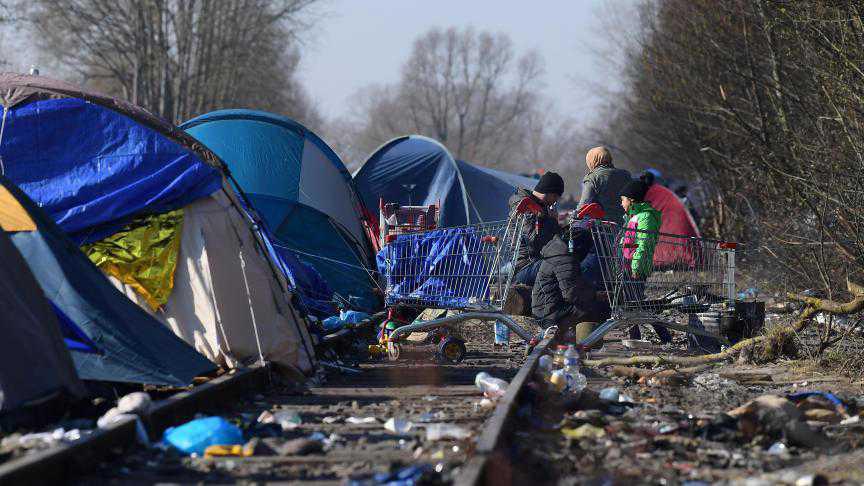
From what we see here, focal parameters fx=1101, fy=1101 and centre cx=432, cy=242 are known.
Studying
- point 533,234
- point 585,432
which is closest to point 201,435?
point 585,432

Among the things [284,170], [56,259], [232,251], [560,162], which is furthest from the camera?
[560,162]

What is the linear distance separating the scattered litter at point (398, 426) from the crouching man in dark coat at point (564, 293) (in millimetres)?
3867

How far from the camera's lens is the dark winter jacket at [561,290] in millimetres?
9805

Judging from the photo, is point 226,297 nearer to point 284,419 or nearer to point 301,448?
point 284,419

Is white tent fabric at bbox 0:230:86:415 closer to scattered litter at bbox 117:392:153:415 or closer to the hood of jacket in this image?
scattered litter at bbox 117:392:153:415

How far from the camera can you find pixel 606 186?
11.7 m

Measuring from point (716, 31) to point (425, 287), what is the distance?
37.6 ft

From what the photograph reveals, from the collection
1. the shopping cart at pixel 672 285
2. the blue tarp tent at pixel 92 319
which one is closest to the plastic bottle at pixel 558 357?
the shopping cart at pixel 672 285

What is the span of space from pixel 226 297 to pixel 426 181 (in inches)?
515

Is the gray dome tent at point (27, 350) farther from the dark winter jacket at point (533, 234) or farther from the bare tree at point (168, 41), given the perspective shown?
the bare tree at point (168, 41)

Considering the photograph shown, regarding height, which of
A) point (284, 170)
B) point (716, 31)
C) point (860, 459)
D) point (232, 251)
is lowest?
point (860, 459)

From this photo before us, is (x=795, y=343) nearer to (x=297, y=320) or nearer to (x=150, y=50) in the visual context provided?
(x=297, y=320)

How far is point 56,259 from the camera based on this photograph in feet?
22.8

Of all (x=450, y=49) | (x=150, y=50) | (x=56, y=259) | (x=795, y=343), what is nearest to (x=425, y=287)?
(x=795, y=343)
